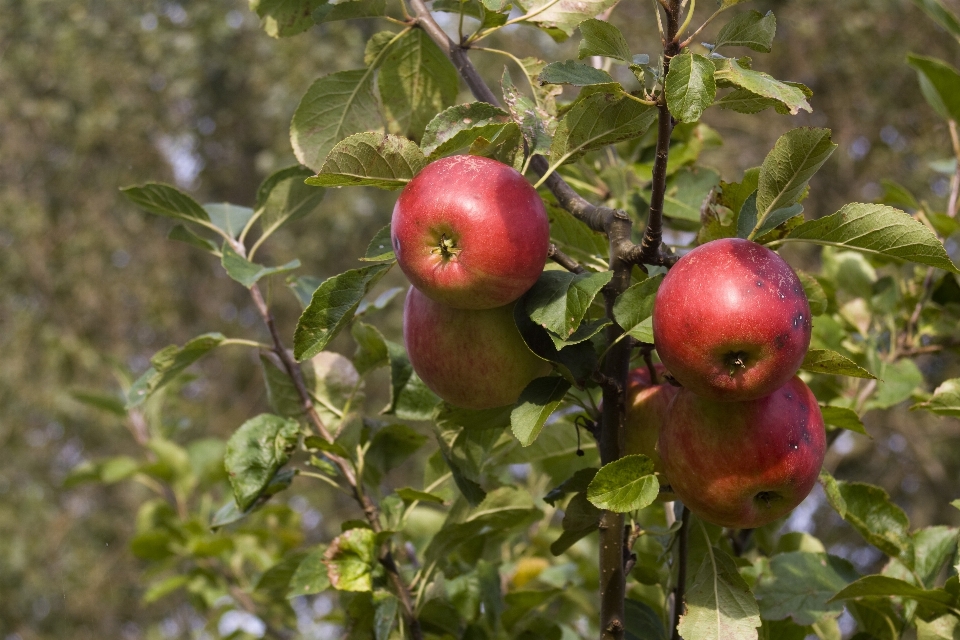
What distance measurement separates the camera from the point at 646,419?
2.70 ft

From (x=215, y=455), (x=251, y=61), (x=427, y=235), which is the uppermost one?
(x=427, y=235)

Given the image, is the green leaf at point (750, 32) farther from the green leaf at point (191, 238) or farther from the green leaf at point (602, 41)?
the green leaf at point (191, 238)

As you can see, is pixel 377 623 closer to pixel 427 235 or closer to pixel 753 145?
pixel 427 235

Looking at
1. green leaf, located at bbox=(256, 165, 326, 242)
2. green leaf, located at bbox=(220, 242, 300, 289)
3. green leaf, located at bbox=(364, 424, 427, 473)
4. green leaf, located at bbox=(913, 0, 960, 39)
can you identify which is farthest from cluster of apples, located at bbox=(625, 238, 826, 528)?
green leaf, located at bbox=(913, 0, 960, 39)

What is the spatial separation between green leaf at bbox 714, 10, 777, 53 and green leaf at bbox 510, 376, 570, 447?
297 mm

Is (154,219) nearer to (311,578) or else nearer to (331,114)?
(331,114)

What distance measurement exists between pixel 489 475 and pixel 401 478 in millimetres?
5189

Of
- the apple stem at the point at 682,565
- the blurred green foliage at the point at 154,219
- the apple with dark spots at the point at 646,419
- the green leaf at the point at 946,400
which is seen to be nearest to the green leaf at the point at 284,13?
the apple with dark spots at the point at 646,419

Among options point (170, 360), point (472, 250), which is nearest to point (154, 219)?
point (170, 360)

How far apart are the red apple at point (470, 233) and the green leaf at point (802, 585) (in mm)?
446

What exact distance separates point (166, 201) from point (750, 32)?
71 cm

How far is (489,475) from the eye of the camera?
109 centimetres

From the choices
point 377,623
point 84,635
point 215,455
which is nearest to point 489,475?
point 377,623

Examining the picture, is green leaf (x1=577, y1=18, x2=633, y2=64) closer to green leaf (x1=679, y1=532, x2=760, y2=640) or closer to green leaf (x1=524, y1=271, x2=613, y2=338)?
green leaf (x1=524, y1=271, x2=613, y2=338)
